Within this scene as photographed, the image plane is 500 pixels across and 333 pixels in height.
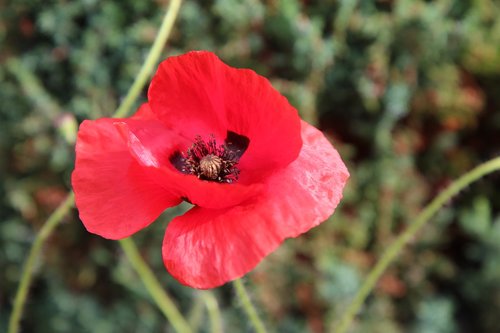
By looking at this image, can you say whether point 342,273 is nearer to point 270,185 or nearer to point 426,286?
point 426,286

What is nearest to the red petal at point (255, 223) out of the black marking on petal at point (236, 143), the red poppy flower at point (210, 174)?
the red poppy flower at point (210, 174)

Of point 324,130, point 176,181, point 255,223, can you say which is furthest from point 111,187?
point 324,130

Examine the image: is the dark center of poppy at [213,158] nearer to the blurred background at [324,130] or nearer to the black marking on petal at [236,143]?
the black marking on petal at [236,143]

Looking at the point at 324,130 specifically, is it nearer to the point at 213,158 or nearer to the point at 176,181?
the point at 213,158

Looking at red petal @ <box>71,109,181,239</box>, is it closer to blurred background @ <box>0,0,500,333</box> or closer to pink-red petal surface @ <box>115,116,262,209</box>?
pink-red petal surface @ <box>115,116,262,209</box>

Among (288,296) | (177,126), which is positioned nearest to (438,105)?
(288,296)

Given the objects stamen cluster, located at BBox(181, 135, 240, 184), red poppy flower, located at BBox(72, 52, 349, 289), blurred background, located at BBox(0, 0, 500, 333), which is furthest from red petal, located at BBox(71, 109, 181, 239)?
blurred background, located at BBox(0, 0, 500, 333)
